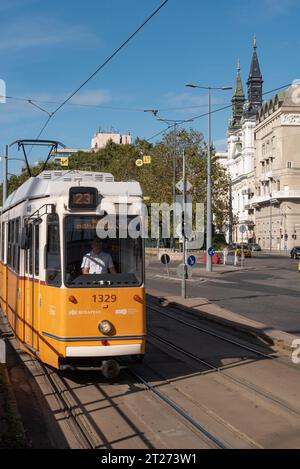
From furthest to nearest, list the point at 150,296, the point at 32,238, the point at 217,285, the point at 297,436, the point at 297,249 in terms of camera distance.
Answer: the point at 297,249 < the point at 217,285 < the point at 150,296 < the point at 32,238 < the point at 297,436

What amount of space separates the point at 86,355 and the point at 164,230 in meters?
48.8

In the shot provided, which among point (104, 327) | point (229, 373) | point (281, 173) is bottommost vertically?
point (229, 373)

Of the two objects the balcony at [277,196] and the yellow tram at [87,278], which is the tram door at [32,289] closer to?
the yellow tram at [87,278]

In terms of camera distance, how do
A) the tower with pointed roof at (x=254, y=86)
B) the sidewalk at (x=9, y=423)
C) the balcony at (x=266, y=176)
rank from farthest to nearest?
the tower with pointed roof at (x=254, y=86) < the balcony at (x=266, y=176) < the sidewalk at (x=9, y=423)

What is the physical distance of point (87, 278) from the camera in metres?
9.17

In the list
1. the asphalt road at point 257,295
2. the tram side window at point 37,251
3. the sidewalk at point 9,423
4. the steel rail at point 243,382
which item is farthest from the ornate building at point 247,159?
the sidewalk at point 9,423

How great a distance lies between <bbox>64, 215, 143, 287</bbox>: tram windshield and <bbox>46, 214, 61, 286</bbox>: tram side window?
0.50ft

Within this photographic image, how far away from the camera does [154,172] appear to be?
62.7 meters

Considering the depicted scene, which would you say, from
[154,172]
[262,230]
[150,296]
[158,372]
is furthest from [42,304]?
[262,230]

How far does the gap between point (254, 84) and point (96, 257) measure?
440 ft

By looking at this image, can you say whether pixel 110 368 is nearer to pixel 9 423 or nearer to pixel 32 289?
pixel 32 289

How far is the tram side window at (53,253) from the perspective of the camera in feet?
30.3

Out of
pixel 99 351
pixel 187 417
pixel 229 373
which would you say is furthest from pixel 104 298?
pixel 229 373

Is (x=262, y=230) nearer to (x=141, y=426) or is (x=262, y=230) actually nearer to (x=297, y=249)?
(x=297, y=249)
